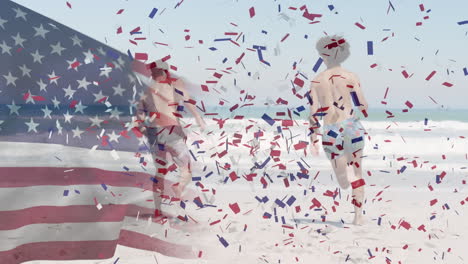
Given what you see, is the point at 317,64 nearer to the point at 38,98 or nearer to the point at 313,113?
the point at 313,113

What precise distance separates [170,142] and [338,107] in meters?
1.77

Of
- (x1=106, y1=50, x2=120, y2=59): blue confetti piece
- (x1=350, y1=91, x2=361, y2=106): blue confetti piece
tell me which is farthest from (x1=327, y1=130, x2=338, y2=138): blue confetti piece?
(x1=106, y1=50, x2=120, y2=59): blue confetti piece

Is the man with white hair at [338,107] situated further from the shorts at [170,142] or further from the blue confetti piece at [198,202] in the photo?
the blue confetti piece at [198,202]

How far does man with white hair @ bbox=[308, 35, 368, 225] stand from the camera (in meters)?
5.73

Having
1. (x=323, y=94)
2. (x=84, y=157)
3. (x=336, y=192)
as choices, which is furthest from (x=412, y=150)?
(x=84, y=157)

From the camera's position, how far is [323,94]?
584cm

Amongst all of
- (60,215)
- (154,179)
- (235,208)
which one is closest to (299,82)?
(154,179)

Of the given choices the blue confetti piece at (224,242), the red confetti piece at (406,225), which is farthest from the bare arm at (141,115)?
Answer: the red confetti piece at (406,225)

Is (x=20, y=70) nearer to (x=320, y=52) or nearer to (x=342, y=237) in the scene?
(x=320, y=52)
